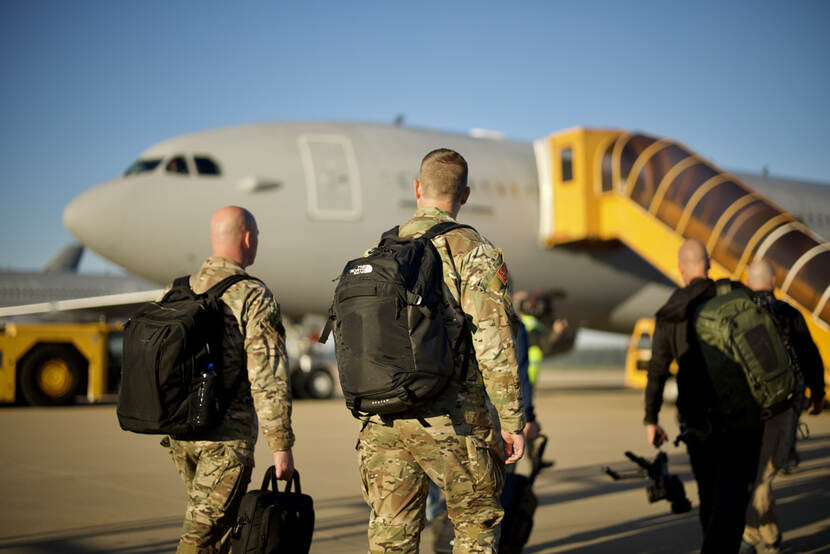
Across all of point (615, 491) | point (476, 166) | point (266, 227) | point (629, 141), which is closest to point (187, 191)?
point (266, 227)

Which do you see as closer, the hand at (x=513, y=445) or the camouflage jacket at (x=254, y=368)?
the hand at (x=513, y=445)

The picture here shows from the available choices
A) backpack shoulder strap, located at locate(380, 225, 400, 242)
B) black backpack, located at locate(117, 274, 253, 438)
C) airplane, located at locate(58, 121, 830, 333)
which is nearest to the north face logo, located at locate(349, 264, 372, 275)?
backpack shoulder strap, located at locate(380, 225, 400, 242)

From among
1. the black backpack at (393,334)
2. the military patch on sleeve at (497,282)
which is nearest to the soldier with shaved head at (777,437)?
the military patch on sleeve at (497,282)

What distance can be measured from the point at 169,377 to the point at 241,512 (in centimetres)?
59

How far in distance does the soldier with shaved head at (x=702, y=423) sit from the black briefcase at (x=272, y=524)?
198 cm

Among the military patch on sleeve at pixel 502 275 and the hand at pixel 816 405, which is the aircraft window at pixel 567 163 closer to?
the hand at pixel 816 405

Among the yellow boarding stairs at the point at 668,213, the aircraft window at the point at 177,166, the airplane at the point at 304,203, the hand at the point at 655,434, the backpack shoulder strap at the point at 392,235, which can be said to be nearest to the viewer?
the backpack shoulder strap at the point at 392,235

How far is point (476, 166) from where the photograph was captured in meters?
13.9

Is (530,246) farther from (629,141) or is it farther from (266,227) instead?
(266,227)

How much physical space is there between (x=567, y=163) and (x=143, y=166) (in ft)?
22.8

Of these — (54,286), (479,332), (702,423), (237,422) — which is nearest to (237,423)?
(237,422)

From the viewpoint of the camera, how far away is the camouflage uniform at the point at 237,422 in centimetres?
328

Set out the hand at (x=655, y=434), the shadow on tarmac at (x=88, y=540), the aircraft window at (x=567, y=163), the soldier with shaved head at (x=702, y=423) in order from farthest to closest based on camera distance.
A: the aircraft window at (x=567, y=163) → the shadow on tarmac at (x=88, y=540) → the hand at (x=655, y=434) → the soldier with shaved head at (x=702, y=423)

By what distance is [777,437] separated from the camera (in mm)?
5141
